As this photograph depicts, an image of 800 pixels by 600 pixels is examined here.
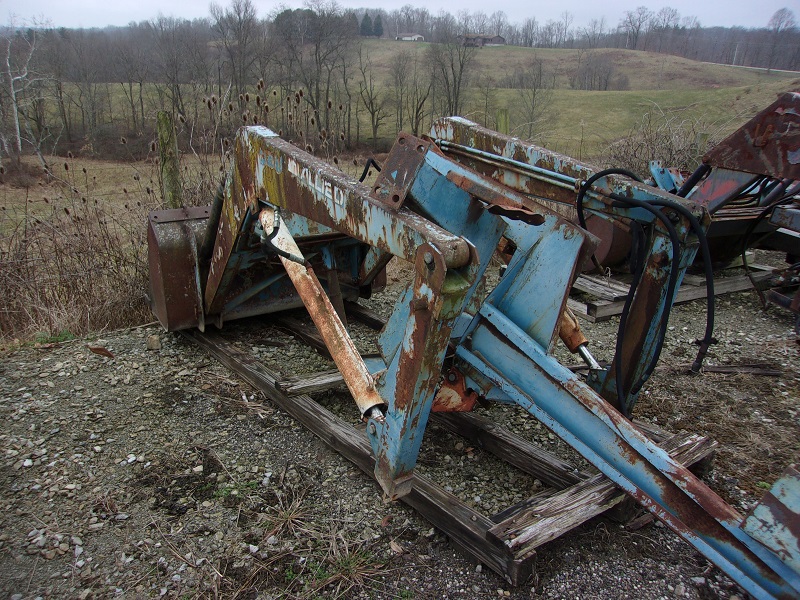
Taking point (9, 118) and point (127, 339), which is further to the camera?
point (9, 118)

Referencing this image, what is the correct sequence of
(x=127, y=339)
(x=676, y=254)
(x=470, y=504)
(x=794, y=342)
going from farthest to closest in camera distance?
(x=794, y=342) → (x=127, y=339) → (x=470, y=504) → (x=676, y=254)

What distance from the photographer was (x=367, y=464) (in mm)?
2928

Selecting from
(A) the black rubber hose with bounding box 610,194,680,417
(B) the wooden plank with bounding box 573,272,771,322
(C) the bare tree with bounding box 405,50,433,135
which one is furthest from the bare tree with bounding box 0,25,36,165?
(A) the black rubber hose with bounding box 610,194,680,417

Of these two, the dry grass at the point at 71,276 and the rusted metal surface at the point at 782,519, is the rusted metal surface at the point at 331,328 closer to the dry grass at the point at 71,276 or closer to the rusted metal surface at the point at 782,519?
the rusted metal surface at the point at 782,519

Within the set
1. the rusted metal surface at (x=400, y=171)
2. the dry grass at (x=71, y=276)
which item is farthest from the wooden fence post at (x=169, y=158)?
the rusted metal surface at (x=400, y=171)

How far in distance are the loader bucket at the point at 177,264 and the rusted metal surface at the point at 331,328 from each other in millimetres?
1092

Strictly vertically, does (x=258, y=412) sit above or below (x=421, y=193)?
below

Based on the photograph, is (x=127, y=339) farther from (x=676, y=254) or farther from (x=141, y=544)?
(x=676, y=254)

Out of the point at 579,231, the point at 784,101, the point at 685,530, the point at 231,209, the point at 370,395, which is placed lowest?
the point at 685,530

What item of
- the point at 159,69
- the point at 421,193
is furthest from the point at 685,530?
the point at 159,69

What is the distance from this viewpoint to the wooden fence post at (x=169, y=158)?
5137 mm

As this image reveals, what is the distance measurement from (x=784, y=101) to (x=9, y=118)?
19139mm

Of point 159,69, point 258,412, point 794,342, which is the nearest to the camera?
point 258,412

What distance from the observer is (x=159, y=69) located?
23.0 meters
